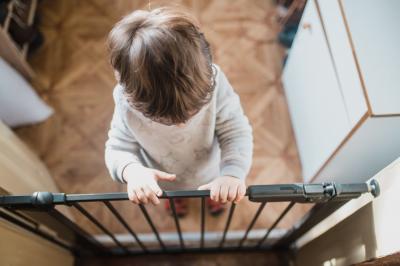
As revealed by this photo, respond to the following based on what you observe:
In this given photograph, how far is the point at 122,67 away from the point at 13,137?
2.08 ft

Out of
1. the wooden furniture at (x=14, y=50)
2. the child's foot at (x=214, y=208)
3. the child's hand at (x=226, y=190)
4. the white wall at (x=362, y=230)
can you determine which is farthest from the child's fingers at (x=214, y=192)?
the wooden furniture at (x=14, y=50)

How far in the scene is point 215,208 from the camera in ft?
3.98

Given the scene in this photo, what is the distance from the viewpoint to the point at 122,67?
57 cm

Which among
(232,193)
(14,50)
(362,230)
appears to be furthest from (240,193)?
(14,50)

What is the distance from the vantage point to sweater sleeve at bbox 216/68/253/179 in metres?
0.75

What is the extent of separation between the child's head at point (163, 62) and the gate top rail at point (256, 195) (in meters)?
0.15

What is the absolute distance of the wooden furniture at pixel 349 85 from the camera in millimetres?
766

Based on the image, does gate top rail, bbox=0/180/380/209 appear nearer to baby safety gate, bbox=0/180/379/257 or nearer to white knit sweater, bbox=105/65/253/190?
baby safety gate, bbox=0/180/379/257

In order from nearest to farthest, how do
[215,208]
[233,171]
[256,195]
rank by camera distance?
[256,195]
[233,171]
[215,208]

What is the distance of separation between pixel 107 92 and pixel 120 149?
0.64 m

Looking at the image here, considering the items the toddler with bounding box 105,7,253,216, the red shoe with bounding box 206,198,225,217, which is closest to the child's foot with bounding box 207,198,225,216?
the red shoe with bounding box 206,198,225,217

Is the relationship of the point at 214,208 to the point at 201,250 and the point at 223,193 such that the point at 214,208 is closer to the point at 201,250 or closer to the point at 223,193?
the point at 201,250

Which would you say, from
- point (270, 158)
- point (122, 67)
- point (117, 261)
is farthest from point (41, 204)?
point (270, 158)

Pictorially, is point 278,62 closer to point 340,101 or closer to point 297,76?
point 297,76
